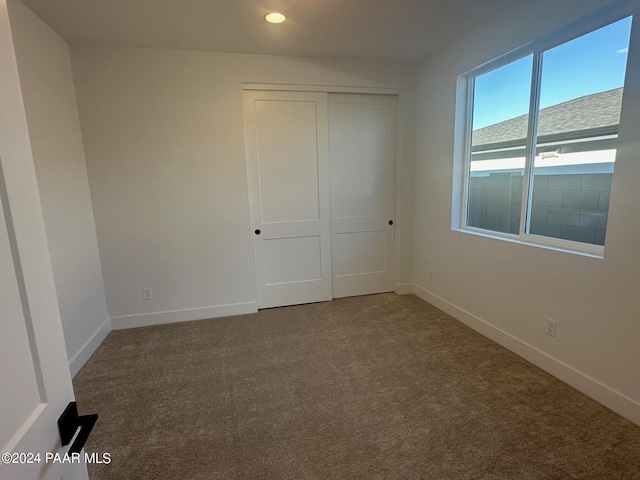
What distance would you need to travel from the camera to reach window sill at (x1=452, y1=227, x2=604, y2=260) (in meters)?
2.09

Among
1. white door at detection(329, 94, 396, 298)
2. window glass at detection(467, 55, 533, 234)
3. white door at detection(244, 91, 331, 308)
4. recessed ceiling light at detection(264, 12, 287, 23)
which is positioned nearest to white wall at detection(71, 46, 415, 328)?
white door at detection(244, 91, 331, 308)

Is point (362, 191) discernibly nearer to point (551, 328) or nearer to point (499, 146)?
point (499, 146)

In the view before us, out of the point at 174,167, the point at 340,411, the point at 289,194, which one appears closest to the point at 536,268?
the point at 340,411

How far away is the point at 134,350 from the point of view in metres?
2.83

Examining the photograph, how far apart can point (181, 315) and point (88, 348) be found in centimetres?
84

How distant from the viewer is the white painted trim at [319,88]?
325cm

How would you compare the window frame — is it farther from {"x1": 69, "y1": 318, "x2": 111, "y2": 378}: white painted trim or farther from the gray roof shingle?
{"x1": 69, "y1": 318, "x2": 111, "y2": 378}: white painted trim

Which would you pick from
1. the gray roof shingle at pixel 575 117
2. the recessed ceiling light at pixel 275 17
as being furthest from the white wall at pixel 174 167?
the gray roof shingle at pixel 575 117

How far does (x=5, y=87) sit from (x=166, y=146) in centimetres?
268

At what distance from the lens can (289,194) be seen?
3.54m

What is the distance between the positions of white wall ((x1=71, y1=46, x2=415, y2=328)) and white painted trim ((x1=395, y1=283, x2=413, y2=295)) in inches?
67.9

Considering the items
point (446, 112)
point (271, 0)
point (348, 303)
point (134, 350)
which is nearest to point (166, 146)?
point (271, 0)

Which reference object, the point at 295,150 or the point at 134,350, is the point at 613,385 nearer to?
the point at 295,150

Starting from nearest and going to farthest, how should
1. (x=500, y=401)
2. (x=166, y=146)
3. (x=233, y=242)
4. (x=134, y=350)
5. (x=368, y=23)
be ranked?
(x=500, y=401), (x=368, y=23), (x=134, y=350), (x=166, y=146), (x=233, y=242)
